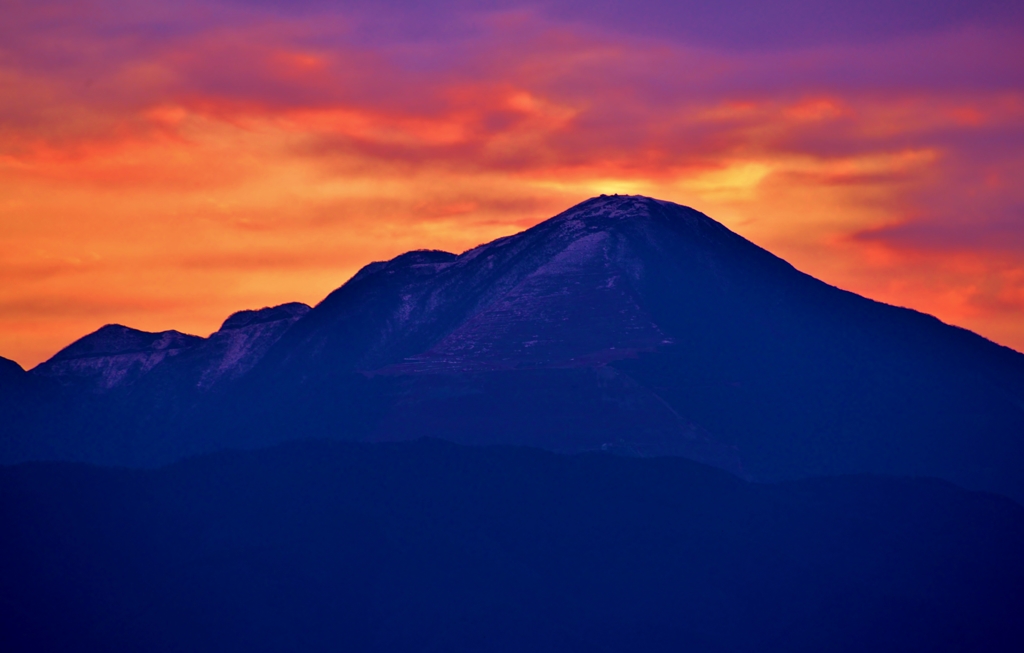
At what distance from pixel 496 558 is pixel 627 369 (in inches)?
1281

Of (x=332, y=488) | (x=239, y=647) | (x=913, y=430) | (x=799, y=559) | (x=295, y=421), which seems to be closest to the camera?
(x=239, y=647)

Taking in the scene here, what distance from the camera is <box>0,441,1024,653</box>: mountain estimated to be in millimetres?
103250

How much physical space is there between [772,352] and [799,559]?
160 ft

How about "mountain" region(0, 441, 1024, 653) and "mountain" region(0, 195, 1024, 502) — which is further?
"mountain" region(0, 195, 1024, 502)

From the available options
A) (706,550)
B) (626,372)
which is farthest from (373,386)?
(706,550)

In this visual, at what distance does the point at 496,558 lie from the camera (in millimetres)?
111500

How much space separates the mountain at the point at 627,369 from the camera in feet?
452

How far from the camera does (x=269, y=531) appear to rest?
381 ft

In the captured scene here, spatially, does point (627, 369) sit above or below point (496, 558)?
above

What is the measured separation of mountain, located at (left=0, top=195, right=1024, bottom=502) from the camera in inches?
5428

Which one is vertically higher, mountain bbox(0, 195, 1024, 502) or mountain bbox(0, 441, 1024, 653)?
mountain bbox(0, 195, 1024, 502)

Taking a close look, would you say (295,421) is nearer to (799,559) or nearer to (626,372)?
(626,372)

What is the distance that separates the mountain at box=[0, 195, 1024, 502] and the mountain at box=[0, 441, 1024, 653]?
13.2 metres

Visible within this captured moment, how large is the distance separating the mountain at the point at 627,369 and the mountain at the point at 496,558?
13210 mm
